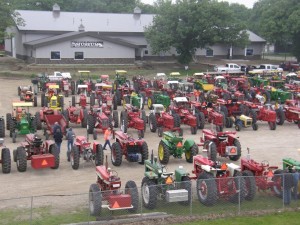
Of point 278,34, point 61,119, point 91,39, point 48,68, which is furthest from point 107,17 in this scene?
point 61,119

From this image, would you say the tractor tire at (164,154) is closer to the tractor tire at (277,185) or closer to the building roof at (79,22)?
the tractor tire at (277,185)

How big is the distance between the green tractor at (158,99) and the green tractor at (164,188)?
51.2 ft

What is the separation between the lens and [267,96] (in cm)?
3316

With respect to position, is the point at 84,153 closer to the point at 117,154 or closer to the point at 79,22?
the point at 117,154

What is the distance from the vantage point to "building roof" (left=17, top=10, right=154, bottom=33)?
58.8 meters

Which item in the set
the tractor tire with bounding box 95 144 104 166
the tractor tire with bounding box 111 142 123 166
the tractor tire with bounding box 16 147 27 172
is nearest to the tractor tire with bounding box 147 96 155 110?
the tractor tire with bounding box 111 142 123 166

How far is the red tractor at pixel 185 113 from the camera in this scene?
24.3 meters

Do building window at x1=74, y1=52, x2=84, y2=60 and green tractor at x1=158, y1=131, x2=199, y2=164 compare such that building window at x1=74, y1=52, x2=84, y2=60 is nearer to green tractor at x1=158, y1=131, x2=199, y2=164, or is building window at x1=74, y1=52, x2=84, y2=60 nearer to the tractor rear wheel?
green tractor at x1=158, y1=131, x2=199, y2=164

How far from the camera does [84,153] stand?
18.4 m

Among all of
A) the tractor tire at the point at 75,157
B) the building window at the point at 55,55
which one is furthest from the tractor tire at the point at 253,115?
the building window at the point at 55,55

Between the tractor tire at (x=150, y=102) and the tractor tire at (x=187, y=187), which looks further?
the tractor tire at (x=150, y=102)

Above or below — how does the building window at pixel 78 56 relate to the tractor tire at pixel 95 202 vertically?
above

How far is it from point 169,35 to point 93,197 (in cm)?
4192

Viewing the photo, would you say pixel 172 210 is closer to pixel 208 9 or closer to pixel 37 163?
pixel 37 163
